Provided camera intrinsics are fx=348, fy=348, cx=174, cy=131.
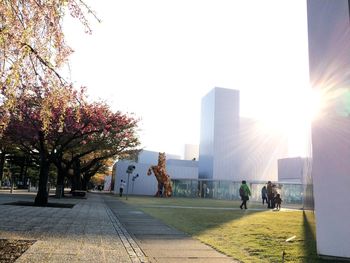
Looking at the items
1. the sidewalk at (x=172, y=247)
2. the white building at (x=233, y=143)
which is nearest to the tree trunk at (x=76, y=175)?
the sidewalk at (x=172, y=247)

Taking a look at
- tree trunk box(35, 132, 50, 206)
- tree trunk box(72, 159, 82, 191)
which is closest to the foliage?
tree trunk box(35, 132, 50, 206)

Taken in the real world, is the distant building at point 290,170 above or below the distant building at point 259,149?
below

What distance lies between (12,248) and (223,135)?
225 ft

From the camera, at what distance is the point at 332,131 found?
6.57 metres

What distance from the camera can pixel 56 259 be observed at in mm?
5508

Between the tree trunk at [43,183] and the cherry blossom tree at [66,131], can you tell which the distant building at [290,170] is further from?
the tree trunk at [43,183]

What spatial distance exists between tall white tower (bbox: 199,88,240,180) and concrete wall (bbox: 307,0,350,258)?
6538cm

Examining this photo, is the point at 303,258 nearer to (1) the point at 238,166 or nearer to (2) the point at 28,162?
(2) the point at 28,162

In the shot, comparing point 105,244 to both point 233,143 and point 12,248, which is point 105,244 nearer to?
point 12,248

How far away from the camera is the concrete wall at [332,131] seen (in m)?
6.24

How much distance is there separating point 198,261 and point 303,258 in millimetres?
1968

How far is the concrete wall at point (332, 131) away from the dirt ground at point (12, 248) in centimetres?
524

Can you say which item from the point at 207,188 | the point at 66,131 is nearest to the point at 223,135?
the point at 207,188

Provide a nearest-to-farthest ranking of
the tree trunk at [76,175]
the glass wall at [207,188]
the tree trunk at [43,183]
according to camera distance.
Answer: the tree trunk at [43,183]
the tree trunk at [76,175]
the glass wall at [207,188]
